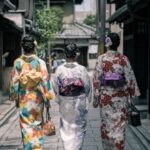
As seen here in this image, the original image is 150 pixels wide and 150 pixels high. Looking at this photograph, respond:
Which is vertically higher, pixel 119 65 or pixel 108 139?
pixel 119 65

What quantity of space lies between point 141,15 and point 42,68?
8.08 meters

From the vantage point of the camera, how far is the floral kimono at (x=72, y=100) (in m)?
7.04

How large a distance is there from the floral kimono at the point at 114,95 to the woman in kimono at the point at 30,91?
855mm

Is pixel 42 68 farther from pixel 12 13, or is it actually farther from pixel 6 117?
pixel 12 13

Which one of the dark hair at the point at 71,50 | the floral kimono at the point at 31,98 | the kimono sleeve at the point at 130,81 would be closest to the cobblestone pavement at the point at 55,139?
the kimono sleeve at the point at 130,81

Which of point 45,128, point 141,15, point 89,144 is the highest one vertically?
point 141,15

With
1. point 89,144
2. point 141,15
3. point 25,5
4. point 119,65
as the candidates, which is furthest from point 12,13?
point 119,65

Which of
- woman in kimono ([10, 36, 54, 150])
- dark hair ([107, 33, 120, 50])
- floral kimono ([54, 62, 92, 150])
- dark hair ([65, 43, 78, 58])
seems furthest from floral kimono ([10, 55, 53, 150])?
dark hair ([107, 33, 120, 50])

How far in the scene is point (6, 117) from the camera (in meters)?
14.2

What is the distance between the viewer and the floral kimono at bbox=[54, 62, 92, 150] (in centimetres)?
704

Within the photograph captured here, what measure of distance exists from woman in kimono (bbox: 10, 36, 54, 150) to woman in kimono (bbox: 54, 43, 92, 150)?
22 centimetres

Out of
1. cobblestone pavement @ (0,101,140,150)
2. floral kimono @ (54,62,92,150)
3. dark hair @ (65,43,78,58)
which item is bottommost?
cobblestone pavement @ (0,101,140,150)

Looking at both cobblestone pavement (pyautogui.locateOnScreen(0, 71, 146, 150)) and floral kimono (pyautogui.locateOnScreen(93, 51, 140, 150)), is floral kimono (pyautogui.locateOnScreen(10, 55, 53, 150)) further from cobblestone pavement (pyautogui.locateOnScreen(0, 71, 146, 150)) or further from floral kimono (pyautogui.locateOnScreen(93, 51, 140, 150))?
cobblestone pavement (pyautogui.locateOnScreen(0, 71, 146, 150))

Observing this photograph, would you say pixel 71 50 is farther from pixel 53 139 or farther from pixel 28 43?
pixel 53 139
